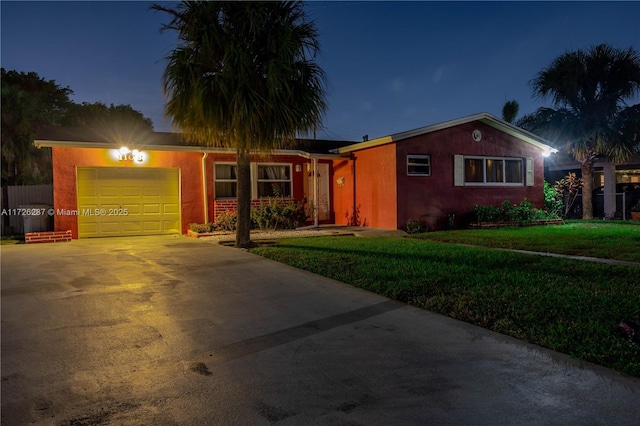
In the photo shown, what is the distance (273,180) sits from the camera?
16297 mm

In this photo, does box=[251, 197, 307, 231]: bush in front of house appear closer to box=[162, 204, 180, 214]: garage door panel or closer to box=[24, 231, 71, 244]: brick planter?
box=[162, 204, 180, 214]: garage door panel

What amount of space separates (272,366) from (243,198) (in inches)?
304

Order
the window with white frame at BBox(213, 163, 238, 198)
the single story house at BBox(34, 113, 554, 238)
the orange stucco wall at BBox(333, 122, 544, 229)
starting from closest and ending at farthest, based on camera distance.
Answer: the single story house at BBox(34, 113, 554, 238), the orange stucco wall at BBox(333, 122, 544, 229), the window with white frame at BBox(213, 163, 238, 198)

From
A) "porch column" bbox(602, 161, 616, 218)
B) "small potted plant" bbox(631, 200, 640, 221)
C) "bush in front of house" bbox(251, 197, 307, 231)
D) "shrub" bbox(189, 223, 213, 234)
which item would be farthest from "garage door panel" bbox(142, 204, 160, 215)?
"porch column" bbox(602, 161, 616, 218)

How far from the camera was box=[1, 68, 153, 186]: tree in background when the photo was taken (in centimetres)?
1675

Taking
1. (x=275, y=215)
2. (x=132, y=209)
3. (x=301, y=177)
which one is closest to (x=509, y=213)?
(x=301, y=177)

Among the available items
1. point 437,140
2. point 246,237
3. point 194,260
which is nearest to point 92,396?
point 194,260

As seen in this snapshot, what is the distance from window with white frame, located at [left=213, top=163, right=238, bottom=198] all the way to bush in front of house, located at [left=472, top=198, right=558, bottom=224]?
832 centimetres

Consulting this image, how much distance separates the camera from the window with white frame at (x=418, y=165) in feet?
48.5

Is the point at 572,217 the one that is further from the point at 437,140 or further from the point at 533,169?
the point at 437,140

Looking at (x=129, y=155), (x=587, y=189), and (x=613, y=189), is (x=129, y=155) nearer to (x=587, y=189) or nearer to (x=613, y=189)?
(x=587, y=189)

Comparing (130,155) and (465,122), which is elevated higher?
(465,122)

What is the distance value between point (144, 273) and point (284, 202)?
8267 millimetres

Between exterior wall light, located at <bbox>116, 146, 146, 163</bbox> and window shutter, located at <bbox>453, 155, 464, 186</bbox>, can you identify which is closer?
exterior wall light, located at <bbox>116, 146, 146, 163</bbox>
